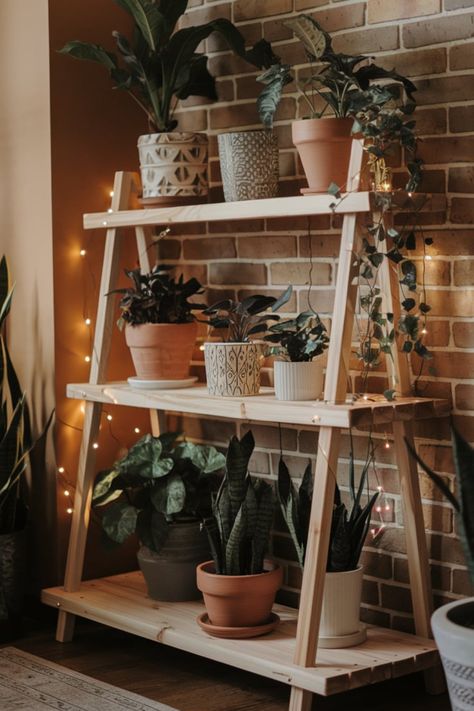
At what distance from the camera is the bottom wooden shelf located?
9.20ft

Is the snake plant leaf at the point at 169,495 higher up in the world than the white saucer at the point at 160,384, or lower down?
lower down

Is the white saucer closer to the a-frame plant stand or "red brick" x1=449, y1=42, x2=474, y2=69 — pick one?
the a-frame plant stand

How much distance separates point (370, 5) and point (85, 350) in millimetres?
1409

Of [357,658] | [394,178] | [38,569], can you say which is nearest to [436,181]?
[394,178]

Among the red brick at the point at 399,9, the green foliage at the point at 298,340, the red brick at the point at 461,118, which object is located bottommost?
the green foliage at the point at 298,340

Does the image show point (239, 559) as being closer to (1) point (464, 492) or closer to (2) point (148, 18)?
(1) point (464, 492)

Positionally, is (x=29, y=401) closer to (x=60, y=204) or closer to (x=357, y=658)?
(x=60, y=204)

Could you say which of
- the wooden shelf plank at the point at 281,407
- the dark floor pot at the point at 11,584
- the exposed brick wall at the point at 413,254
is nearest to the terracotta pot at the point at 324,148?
the exposed brick wall at the point at 413,254

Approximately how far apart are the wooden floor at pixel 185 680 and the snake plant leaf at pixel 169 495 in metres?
0.44

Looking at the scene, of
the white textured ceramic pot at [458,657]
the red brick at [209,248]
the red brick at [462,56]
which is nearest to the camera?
the white textured ceramic pot at [458,657]

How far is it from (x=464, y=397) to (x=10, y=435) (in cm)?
144

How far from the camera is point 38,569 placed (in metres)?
3.79

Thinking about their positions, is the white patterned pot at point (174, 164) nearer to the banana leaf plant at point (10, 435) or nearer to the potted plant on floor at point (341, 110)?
the potted plant on floor at point (341, 110)

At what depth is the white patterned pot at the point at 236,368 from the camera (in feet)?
10.3
